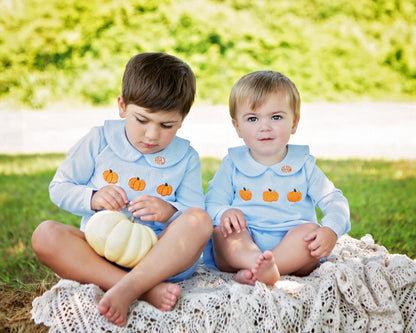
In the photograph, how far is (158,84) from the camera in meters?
2.30

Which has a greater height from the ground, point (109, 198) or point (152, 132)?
point (152, 132)

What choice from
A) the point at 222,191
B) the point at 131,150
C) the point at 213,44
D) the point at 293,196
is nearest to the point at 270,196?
the point at 293,196

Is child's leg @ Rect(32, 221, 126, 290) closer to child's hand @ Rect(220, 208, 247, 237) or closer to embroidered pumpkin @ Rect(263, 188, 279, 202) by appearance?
child's hand @ Rect(220, 208, 247, 237)

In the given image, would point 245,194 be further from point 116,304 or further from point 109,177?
point 116,304

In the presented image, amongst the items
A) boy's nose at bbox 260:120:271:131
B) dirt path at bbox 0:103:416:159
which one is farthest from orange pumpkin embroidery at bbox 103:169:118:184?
dirt path at bbox 0:103:416:159

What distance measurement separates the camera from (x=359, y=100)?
1186 centimetres

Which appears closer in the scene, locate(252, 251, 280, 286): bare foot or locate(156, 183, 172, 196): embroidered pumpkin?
locate(252, 251, 280, 286): bare foot

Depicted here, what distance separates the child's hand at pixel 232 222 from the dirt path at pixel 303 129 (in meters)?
4.19

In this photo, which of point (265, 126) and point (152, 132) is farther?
point (265, 126)

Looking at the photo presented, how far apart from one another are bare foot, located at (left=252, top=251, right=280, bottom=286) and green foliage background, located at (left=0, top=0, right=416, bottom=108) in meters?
8.41

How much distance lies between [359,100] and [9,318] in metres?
11.0

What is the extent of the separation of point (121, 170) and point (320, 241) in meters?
1.04

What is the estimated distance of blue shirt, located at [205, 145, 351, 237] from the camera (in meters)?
2.58

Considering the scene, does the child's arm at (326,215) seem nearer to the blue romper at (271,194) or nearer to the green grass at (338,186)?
the blue romper at (271,194)
